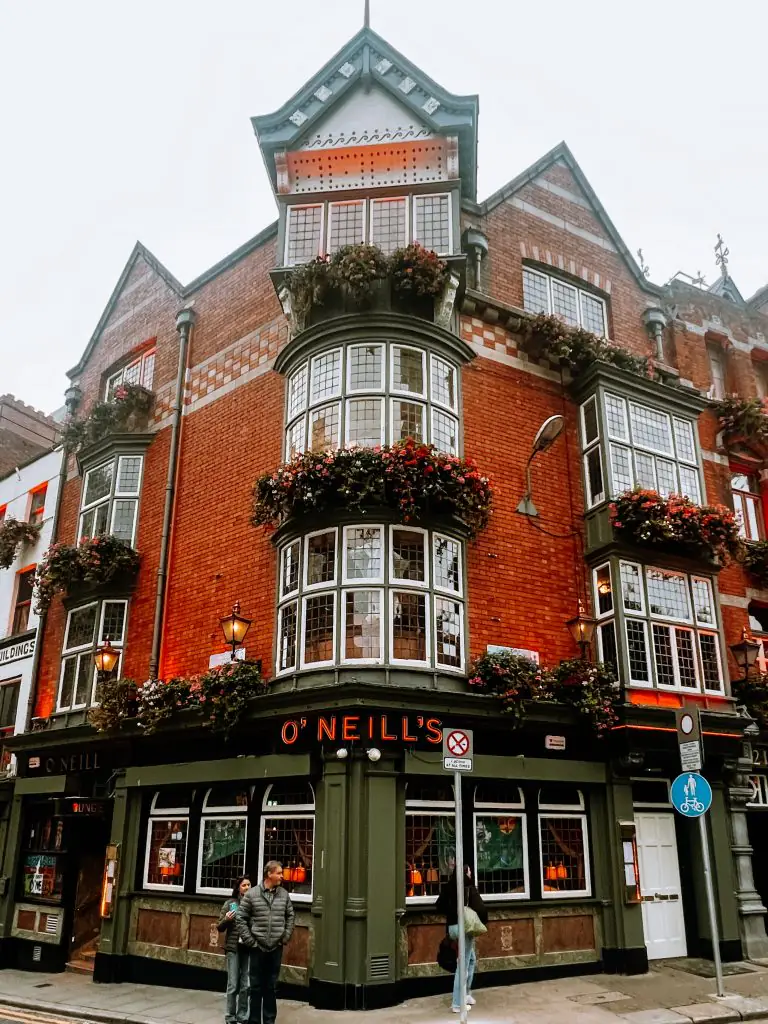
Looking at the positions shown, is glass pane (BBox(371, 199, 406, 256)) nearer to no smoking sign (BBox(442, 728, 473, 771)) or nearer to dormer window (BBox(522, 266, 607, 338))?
dormer window (BBox(522, 266, 607, 338))

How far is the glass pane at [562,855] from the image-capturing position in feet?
44.1

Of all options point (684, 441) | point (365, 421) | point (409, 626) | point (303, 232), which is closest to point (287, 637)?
point (409, 626)

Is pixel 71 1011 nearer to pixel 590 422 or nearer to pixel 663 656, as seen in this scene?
pixel 663 656

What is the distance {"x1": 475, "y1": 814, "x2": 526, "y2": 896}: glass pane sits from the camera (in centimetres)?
1295

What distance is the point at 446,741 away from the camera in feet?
32.4

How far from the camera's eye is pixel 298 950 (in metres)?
12.0

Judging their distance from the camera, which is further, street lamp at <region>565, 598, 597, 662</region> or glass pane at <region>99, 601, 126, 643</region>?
glass pane at <region>99, 601, 126, 643</region>

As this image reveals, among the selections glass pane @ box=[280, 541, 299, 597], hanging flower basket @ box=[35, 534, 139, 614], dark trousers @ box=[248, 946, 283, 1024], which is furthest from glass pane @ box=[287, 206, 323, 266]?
dark trousers @ box=[248, 946, 283, 1024]

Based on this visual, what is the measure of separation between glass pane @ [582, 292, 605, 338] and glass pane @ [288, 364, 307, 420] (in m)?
6.91

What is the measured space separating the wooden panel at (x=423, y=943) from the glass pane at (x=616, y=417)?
954cm

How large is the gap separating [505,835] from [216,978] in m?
5.11

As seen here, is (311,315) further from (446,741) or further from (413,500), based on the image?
(446,741)

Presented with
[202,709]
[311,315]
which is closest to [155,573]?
[202,709]

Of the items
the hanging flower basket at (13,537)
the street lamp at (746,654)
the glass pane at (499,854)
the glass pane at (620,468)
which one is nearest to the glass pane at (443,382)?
the glass pane at (620,468)
